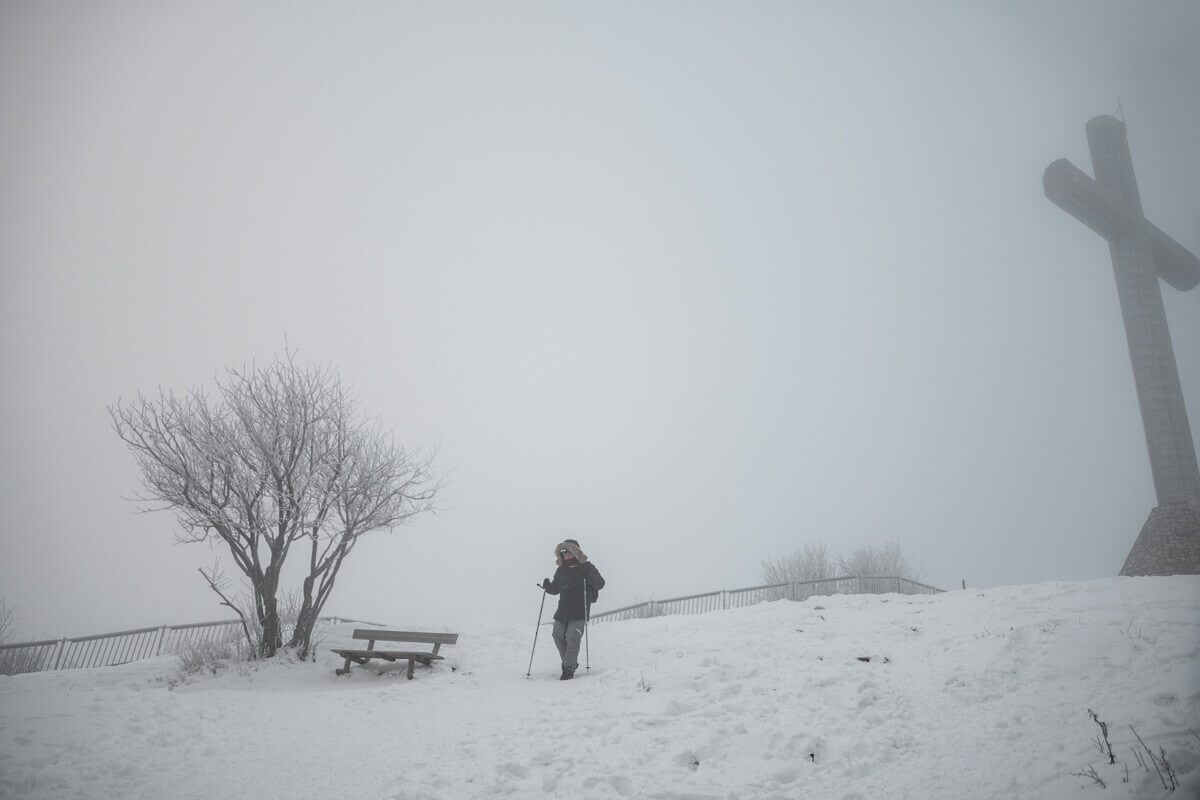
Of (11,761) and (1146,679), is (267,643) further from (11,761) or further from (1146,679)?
(1146,679)

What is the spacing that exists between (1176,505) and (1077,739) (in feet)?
100

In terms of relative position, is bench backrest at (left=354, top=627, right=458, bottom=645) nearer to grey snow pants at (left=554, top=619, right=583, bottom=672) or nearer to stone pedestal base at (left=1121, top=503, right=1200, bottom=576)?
grey snow pants at (left=554, top=619, right=583, bottom=672)

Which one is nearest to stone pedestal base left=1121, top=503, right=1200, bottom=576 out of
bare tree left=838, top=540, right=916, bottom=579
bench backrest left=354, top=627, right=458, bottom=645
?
bare tree left=838, top=540, right=916, bottom=579

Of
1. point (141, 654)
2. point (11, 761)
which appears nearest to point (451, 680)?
point (11, 761)

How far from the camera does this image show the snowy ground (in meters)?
5.41

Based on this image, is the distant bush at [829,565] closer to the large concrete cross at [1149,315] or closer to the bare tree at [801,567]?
the bare tree at [801,567]

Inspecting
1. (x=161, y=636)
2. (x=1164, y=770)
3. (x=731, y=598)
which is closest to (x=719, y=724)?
(x=1164, y=770)

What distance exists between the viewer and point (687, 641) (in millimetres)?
12344

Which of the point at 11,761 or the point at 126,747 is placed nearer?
the point at 11,761

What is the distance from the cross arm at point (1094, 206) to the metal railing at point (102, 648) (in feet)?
144

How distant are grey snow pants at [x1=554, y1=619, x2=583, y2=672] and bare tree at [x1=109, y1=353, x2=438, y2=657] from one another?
19.5 ft

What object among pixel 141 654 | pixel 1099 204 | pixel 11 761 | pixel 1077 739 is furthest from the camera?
pixel 1099 204

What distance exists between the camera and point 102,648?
1741 cm

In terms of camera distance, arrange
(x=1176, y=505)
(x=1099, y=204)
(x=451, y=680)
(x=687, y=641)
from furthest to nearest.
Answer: (x=1099, y=204), (x=1176, y=505), (x=687, y=641), (x=451, y=680)
